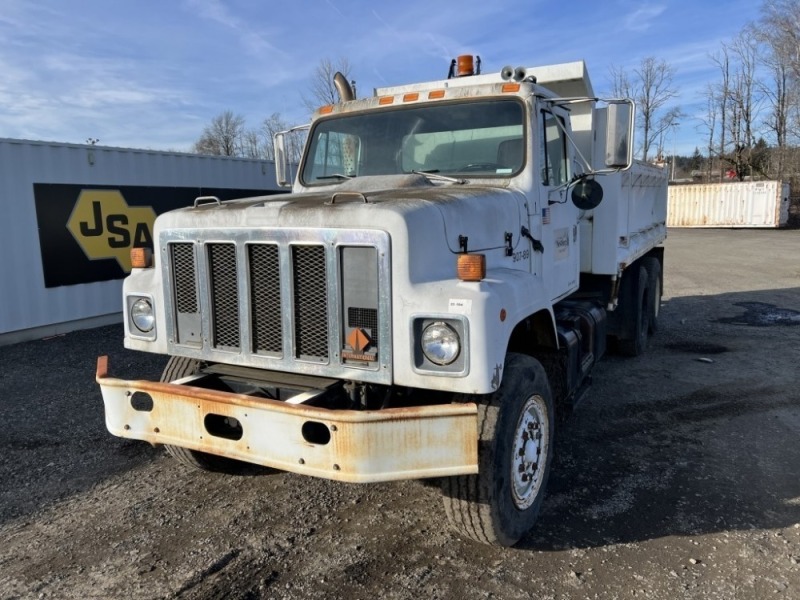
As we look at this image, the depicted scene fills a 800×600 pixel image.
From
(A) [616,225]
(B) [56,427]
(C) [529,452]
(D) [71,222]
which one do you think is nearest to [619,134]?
(A) [616,225]

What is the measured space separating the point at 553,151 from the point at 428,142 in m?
0.90

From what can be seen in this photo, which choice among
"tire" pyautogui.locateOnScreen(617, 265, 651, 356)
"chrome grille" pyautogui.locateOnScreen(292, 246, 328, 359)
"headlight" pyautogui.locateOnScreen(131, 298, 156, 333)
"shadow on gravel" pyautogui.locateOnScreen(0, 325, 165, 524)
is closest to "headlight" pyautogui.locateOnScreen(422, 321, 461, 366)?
"chrome grille" pyautogui.locateOnScreen(292, 246, 328, 359)

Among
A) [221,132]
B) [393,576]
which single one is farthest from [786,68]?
[393,576]

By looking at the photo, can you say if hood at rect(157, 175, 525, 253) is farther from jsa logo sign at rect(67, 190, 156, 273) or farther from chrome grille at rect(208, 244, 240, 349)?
jsa logo sign at rect(67, 190, 156, 273)

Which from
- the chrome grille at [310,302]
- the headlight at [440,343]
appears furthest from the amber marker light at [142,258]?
the headlight at [440,343]

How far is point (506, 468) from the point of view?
3119mm

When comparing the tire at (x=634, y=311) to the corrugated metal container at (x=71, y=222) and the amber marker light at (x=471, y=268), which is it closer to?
the amber marker light at (x=471, y=268)

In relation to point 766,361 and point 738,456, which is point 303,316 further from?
point 766,361

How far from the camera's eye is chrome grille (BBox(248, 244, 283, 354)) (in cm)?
323

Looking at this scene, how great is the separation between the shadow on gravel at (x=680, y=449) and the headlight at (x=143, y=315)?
250 centimetres

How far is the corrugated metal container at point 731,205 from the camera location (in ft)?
102

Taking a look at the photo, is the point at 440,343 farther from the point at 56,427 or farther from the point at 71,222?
the point at 71,222

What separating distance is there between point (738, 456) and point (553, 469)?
4.63ft

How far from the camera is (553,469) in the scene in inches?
173
